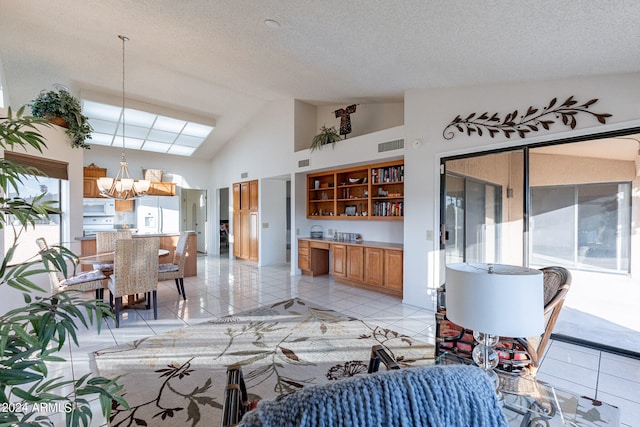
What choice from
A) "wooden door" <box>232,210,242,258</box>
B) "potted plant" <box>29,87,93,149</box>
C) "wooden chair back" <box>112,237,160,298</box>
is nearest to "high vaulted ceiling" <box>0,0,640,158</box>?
"potted plant" <box>29,87,93,149</box>

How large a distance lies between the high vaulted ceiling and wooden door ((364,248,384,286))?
257cm

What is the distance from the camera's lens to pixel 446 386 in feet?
2.62

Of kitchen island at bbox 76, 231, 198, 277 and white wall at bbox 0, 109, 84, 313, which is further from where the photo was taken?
kitchen island at bbox 76, 231, 198, 277

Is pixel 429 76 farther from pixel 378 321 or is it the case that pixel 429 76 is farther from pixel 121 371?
pixel 121 371

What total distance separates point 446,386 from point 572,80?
3.60 m

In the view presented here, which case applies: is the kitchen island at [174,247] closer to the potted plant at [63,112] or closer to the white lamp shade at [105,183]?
the white lamp shade at [105,183]

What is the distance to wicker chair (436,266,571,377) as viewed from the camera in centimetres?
197

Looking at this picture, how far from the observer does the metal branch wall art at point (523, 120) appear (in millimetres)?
3008

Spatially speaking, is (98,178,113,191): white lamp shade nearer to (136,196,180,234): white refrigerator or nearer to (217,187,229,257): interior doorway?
(136,196,180,234): white refrigerator

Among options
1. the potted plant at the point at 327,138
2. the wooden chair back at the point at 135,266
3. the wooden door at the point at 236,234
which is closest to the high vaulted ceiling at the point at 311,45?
the potted plant at the point at 327,138

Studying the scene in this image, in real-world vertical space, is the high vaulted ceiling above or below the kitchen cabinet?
above

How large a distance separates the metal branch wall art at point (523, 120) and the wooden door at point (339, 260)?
2678mm

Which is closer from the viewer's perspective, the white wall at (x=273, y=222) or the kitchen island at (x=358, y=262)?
the kitchen island at (x=358, y=262)

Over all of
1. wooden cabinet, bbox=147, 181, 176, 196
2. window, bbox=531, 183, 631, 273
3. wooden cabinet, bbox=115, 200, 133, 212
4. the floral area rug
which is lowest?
the floral area rug
